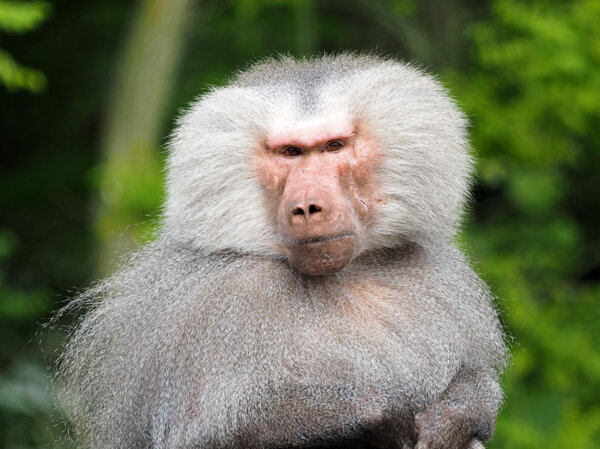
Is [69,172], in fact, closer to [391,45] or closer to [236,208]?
[391,45]

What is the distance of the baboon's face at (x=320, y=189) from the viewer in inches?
141

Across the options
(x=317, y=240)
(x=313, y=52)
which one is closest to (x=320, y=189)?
(x=317, y=240)

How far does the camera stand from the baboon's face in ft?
11.8

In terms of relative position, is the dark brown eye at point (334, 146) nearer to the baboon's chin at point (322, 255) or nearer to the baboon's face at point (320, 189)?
the baboon's face at point (320, 189)

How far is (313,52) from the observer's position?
8.89 m

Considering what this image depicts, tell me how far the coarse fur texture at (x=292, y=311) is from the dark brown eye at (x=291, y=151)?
0.10 metres

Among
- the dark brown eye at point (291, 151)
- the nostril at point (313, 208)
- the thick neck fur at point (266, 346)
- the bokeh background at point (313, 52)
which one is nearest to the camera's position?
the thick neck fur at point (266, 346)

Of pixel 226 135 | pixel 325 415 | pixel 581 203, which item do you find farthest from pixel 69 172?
pixel 325 415

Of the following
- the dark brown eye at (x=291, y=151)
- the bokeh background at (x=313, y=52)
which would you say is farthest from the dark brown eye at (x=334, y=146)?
the bokeh background at (x=313, y=52)

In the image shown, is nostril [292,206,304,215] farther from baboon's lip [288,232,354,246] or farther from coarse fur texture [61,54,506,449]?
coarse fur texture [61,54,506,449]

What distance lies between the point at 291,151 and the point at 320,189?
27 cm

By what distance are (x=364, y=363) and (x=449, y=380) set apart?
436 mm

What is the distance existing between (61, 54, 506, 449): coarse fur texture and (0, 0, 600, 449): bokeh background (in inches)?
110

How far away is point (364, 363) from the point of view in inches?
138
